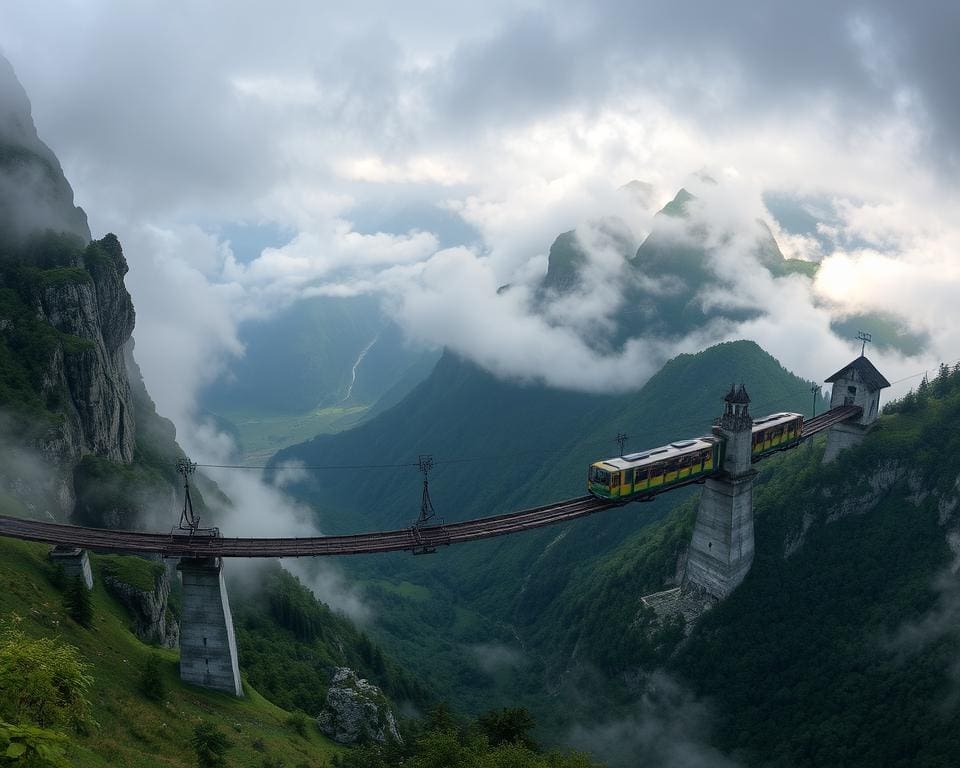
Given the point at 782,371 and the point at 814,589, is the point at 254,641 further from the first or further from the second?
the point at 782,371

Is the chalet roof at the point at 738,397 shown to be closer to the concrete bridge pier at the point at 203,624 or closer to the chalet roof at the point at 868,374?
the chalet roof at the point at 868,374

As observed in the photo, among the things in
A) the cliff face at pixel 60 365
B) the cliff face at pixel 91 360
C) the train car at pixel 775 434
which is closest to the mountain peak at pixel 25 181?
the cliff face at pixel 60 365

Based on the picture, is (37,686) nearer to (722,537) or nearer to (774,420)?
(722,537)

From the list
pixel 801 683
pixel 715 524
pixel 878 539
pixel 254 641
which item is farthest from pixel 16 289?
pixel 878 539

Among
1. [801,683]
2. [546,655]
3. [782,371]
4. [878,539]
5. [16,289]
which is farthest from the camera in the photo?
[782,371]

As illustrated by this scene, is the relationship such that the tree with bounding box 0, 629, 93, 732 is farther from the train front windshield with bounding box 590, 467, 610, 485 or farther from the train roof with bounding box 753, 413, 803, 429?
the train roof with bounding box 753, 413, 803, 429

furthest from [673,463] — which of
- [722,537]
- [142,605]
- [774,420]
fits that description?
[142,605]
